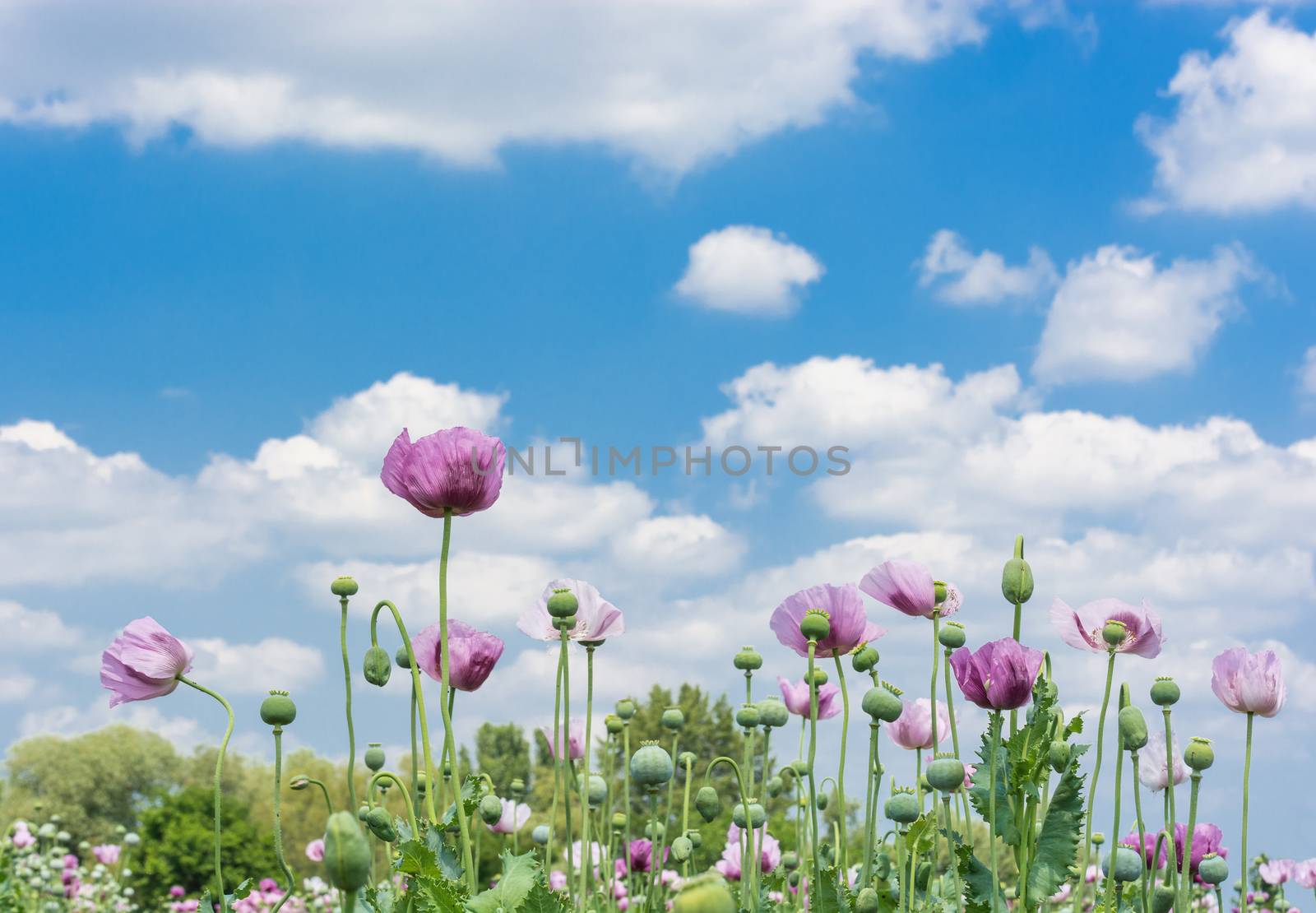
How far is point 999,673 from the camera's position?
2234 millimetres

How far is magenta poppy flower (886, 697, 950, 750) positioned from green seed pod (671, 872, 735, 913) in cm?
216

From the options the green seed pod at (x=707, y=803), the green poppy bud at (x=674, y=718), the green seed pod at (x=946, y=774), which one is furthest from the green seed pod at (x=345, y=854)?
the green poppy bud at (x=674, y=718)

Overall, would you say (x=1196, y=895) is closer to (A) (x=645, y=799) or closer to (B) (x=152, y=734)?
(A) (x=645, y=799)

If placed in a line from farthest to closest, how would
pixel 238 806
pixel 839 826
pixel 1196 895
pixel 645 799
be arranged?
pixel 238 806
pixel 645 799
pixel 1196 895
pixel 839 826

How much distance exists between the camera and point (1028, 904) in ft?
7.49

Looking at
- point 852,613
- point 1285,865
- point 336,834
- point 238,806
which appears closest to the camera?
point 336,834

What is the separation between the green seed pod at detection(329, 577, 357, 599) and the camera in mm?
2646

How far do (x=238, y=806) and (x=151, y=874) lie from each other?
10.4 feet

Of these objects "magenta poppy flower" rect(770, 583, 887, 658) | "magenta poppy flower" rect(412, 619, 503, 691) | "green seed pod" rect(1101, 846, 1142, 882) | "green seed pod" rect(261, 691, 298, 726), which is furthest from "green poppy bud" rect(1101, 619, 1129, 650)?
"green seed pod" rect(261, 691, 298, 726)

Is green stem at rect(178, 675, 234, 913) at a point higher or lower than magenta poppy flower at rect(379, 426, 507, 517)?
lower

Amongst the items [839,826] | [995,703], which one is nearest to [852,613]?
[995,703]

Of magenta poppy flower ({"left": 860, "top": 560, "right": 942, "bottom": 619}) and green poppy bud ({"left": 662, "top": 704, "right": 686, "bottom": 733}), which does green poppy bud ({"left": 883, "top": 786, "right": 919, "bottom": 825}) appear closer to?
magenta poppy flower ({"left": 860, "top": 560, "right": 942, "bottom": 619})

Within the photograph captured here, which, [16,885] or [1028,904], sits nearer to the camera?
[1028,904]

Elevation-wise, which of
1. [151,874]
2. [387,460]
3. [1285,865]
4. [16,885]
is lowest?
[151,874]
